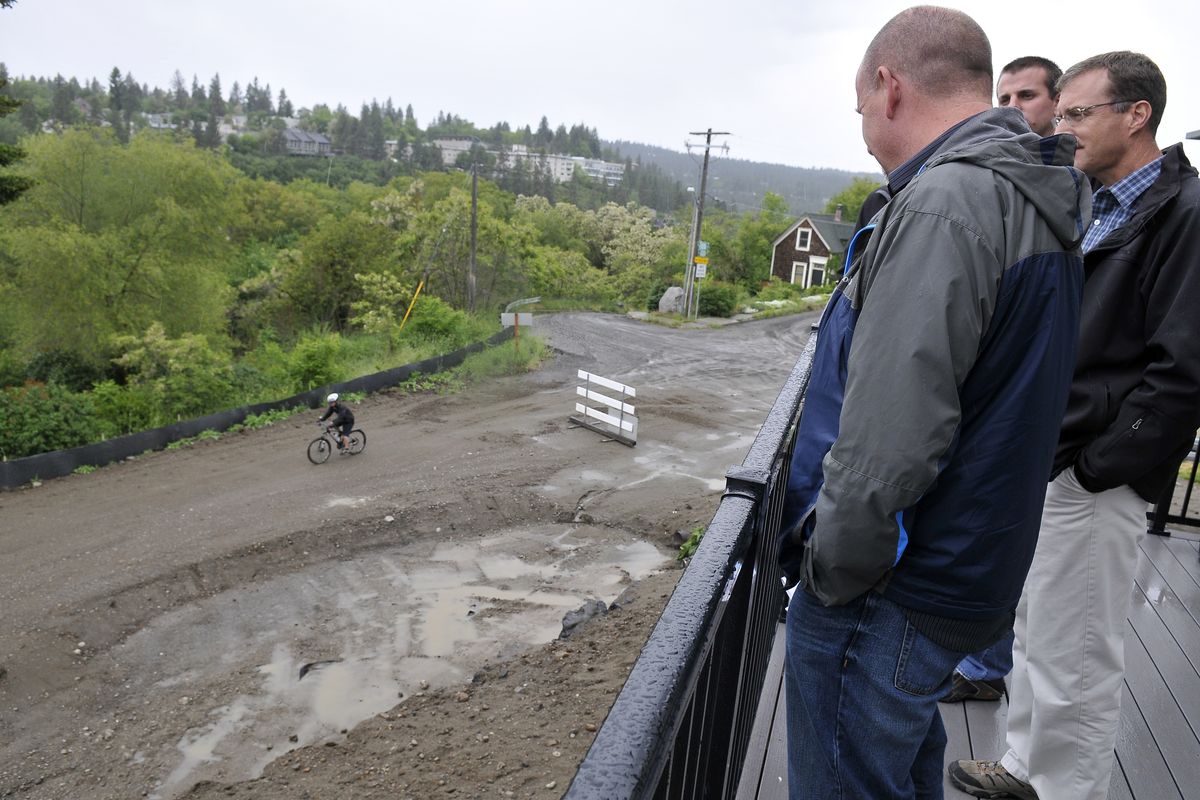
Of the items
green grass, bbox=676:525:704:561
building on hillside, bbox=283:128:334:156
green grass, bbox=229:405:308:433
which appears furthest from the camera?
building on hillside, bbox=283:128:334:156

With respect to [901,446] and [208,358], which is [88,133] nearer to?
[208,358]

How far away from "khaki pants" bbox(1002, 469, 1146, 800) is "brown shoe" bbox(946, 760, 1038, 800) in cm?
16

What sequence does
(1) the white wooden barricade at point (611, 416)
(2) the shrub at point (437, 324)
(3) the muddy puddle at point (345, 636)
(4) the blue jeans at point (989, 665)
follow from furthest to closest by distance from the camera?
(2) the shrub at point (437, 324), (1) the white wooden barricade at point (611, 416), (3) the muddy puddle at point (345, 636), (4) the blue jeans at point (989, 665)

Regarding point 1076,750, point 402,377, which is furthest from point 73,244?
point 1076,750

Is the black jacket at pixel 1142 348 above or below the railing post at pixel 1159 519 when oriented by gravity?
above

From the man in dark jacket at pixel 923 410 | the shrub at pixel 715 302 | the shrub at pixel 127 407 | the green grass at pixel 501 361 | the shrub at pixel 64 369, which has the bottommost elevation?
the shrub at pixel 64 369

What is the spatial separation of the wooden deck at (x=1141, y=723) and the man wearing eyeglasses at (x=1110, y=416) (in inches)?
18.3

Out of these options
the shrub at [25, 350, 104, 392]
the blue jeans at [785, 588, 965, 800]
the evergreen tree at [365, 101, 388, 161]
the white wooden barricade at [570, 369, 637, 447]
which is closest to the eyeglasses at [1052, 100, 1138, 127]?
the blue jeans at [785, 588, 965, 800]

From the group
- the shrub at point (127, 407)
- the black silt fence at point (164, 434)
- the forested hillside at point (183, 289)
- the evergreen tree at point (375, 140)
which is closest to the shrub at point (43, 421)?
the forested hillside at point (183, 289)

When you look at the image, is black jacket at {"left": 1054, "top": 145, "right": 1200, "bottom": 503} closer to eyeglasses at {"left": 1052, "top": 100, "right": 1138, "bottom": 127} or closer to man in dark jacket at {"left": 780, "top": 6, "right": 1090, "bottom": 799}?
eyeglasses at {"left": 1052, "top": 100, "right": 1138, "bottom": 127}

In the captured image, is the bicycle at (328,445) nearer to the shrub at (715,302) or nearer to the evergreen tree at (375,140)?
the shrub at (715,302)

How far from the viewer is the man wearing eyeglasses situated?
7.02ft

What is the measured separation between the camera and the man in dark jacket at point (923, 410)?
1363 millimetres

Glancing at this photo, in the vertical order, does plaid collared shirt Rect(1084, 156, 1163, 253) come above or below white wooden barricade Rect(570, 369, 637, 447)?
above
